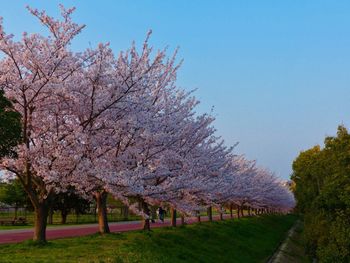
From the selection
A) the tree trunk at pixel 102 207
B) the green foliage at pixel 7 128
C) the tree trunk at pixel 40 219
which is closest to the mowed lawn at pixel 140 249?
the tree trunk at pixel 40 219

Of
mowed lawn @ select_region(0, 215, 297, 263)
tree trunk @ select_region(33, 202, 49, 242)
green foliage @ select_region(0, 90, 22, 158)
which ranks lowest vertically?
mowed lawn @ select_region(0, 215, 297, 263)

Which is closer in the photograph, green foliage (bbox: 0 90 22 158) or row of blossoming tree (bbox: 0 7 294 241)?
green foliage (bbox: 0 90 22 158)

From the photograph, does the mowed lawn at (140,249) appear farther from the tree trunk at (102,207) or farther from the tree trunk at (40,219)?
the tree trunk at (102,207)

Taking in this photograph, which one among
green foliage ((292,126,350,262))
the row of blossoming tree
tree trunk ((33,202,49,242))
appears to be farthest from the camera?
green foliage ((292,126,350,262))

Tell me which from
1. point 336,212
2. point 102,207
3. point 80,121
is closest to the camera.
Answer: point 80,121

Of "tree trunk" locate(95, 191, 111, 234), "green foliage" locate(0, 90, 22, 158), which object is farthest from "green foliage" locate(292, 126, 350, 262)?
"green foliage" locate(0, 90, 22, 158)

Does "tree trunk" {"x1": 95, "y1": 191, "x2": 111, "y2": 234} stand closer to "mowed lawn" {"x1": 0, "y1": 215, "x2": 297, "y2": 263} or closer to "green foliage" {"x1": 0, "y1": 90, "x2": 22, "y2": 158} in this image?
"mowed lawn" {"x1": 0, "y1": 215, "x2": 297, "y2": 263}

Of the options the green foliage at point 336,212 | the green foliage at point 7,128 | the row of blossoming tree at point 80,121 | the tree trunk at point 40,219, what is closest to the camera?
the green foliage at point 7,128

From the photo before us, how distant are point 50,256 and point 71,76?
6.26 metres

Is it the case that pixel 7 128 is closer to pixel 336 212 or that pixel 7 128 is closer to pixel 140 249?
pixel 140 249

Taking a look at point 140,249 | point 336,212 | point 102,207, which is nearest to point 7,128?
point 140,249

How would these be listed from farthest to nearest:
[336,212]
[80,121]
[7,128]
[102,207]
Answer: [336,212] < [102,207] < [80,121] < [7,128]

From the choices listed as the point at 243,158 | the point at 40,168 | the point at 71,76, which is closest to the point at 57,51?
the point at 71,76

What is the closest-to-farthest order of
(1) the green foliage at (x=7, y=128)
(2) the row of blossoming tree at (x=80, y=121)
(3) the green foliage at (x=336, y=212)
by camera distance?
(1) the green foliage at (x=7, y=128) → (2) the row of blossoming tree at (x=80, y=121) → (3) the green foliage at (x=336, y=212)
